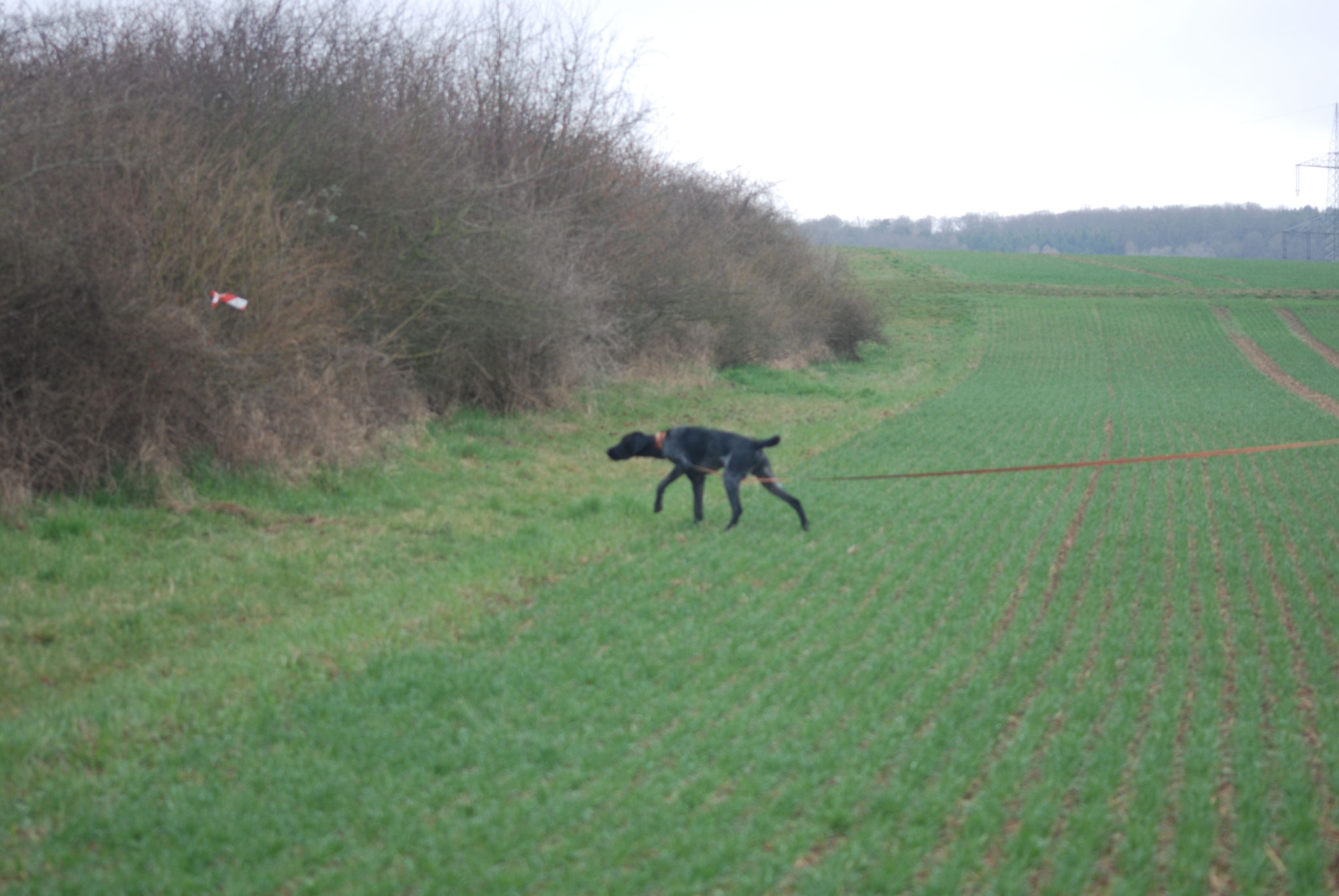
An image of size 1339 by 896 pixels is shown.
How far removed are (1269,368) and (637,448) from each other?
1267 inches

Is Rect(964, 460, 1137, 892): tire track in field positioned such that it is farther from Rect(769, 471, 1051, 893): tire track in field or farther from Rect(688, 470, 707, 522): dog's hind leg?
Rect(688, 470, 707, 522): dog's hind leg

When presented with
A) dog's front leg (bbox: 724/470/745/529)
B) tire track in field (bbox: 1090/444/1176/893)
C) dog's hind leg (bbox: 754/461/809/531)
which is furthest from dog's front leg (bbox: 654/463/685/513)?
tire track in field (bbox: 1090/444/1176/893)

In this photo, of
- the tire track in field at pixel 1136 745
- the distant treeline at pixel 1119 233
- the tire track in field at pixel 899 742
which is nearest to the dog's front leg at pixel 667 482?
the tire track in field at pixel 899 742

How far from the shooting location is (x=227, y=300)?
9820 millimetres

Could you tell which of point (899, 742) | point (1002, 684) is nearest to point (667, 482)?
point (1002, 684)

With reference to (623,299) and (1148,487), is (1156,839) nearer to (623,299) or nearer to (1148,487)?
(1148,487)

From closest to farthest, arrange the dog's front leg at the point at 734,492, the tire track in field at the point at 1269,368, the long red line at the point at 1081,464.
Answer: the long red line at the point at 1081,464
the dog's front leg at the point at 734,492
the tire track in field at the point at 1269,368

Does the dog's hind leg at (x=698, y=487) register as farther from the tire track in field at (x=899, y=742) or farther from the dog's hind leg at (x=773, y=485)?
the tire track in field at (x=899, y=742)

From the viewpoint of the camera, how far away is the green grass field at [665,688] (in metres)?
3.83

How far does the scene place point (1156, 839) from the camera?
156 inches

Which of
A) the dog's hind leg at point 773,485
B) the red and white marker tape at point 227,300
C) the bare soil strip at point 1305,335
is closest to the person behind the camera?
the dog's hind leg at point 773,485

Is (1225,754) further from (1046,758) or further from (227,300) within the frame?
(227,300)

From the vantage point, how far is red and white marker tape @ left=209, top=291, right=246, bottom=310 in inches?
377

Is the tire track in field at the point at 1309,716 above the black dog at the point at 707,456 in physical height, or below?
below
